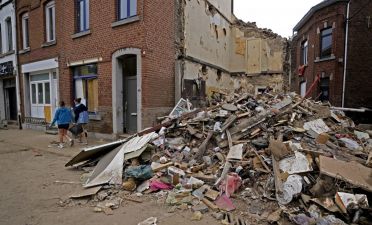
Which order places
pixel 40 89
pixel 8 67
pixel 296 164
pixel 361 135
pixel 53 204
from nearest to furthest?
pixel 53 204 → pixel 296 164 → pixel 361 135 → pixel 40 89 → pixel 8 67

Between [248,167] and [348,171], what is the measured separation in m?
1.79

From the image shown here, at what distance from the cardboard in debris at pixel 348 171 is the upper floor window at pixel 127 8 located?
27.5ft

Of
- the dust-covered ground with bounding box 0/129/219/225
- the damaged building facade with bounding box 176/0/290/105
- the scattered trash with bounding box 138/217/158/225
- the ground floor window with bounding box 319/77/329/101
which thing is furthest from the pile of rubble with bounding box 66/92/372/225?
the ground floor window with bounding box 319/77/329/101

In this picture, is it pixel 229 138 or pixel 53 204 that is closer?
pixel 53 204

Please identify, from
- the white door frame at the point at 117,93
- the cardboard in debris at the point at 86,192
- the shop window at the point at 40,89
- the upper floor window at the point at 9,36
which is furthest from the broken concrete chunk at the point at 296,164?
the upper floor window at the point at 9,36

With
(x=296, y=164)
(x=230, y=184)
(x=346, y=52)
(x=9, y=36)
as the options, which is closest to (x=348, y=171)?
(x=296, y=164)

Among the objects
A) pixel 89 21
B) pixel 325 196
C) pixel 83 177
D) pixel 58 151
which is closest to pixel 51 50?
pixel 89 21

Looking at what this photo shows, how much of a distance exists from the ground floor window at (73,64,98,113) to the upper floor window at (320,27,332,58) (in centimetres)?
1353

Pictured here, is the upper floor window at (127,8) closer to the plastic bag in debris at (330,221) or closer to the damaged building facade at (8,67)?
the plastic bag in debris at (330,221)

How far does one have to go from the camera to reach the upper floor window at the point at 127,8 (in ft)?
32.8

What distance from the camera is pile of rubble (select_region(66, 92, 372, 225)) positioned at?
13.7 feet

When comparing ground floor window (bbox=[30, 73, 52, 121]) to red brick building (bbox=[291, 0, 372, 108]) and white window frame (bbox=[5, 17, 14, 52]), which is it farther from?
red brick building (bbox=[291, 0, 372, 108])

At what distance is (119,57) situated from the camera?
33.6 ft

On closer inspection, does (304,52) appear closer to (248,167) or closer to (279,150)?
(279,150)
